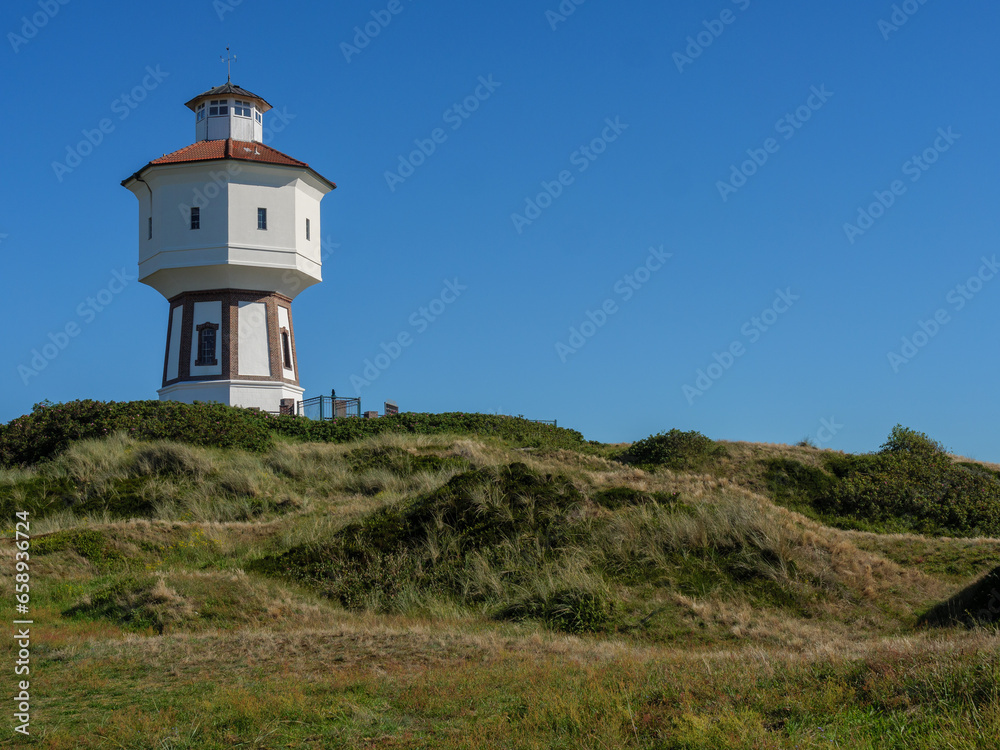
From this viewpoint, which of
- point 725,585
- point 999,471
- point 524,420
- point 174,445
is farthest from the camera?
point 524,420

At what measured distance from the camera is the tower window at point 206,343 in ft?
121

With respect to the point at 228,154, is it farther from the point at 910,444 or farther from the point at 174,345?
the point at 910,444

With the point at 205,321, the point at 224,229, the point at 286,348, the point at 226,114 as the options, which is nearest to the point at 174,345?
the point at 205,321

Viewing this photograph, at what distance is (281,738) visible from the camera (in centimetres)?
660

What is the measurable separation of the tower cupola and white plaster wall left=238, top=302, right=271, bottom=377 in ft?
27.1

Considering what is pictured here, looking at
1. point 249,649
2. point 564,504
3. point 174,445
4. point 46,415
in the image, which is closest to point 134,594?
point 249,649

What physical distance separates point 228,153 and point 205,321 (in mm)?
7231

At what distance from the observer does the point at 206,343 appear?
36906 millimetres

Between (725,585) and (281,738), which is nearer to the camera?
(281,738)

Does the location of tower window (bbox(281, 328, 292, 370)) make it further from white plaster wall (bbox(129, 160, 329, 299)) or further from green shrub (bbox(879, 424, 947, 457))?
green shrub (bbox(879, 424, 947, 457))

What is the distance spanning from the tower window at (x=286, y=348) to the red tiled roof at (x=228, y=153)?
731 centimetres

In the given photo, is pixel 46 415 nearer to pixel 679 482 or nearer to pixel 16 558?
pixel 16 558

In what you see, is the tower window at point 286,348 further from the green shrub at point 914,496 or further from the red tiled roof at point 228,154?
the green shrub at point 914,496

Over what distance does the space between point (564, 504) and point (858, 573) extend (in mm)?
4815
